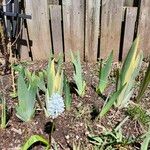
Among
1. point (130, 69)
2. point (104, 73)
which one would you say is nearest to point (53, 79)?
point (104, 73)

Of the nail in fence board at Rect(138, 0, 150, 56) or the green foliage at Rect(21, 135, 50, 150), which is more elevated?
the nail in fence board at Rect(138, 0, 150, 56)

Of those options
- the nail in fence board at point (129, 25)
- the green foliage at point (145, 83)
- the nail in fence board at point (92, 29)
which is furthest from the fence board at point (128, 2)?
the green foliage at point (145, 83)

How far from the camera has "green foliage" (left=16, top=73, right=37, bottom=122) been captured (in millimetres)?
2209

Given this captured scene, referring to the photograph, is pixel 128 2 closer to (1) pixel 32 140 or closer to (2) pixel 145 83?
(2) pixel 145 83

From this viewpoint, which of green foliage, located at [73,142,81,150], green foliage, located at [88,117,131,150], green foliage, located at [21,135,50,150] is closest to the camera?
green foliage, located at [21,135,50,150]

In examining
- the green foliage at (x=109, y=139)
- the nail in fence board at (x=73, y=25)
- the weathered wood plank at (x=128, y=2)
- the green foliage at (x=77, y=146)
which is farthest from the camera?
the weathered wood plank at (x=128, y=2)

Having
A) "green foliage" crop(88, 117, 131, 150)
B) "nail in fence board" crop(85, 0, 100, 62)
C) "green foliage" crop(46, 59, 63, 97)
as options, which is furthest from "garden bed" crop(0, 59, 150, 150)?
"nail in fence board" crop(85, 0, 100, 62)

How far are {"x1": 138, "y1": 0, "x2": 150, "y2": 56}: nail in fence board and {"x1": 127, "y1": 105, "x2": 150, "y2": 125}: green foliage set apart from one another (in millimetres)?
853

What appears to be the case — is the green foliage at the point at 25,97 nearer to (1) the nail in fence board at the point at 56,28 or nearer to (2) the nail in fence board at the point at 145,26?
(1) the nail in fence board at the point at 56,28

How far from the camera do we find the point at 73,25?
10.6 feet

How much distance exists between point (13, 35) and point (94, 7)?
2.46 ft

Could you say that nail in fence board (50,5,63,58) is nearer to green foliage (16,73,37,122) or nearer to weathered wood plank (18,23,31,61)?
weathered wood plank (18,23,31,61)

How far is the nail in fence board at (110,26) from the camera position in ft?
10.2

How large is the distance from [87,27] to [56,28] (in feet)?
0.90
